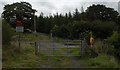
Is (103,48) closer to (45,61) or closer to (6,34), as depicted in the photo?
(45,61)

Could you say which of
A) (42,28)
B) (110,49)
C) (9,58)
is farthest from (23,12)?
(110,49)

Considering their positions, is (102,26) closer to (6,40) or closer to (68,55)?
(68,55)

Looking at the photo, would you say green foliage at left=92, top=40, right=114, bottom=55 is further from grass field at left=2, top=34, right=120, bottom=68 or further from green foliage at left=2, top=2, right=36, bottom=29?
green foliage at left=2, top=2, right=36, bottom=29

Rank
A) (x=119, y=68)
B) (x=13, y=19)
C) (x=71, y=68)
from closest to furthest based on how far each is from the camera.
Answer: (x=119, y=68)
(x=71, y=68)
(x=13, y=19)

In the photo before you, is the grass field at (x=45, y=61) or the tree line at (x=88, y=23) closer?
the grass field at (x=45, y=61)

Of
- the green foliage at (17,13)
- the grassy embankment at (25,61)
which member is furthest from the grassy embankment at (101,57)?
the green foliage at (17,13)

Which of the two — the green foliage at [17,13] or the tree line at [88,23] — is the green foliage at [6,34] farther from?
the green foliage at [17,13]

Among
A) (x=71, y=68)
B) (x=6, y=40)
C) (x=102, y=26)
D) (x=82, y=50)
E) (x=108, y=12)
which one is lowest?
(x=71, y=68)

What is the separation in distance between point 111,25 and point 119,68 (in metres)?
4.16

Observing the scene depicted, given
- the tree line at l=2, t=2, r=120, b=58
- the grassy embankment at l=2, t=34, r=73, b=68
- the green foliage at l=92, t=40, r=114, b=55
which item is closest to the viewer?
the grassy embankment at l=2, t=34, r=73, b=68

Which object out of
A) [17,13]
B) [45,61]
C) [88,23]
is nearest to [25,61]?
[45,61]

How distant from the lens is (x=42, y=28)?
49.6m

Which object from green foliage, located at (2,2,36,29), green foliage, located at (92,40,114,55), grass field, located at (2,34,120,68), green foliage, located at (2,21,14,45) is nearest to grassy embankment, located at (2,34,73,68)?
grass field, located at (2,34,120,68)

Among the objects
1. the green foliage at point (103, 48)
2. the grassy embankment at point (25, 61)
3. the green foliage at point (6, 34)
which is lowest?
the grassy embankment at point (25, 61)
